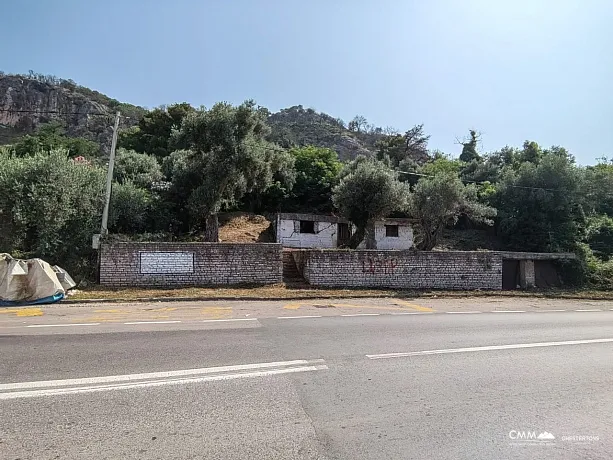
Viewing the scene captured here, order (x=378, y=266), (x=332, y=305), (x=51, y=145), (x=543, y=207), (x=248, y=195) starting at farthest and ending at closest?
1. (x=51, y=145)
2. (x=248, y=195)
3. (x=543, y=207)
4. (x=378, y=266)
5. (x=332, y=305)

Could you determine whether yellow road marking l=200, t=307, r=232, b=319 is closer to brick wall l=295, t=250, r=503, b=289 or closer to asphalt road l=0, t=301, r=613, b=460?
asphalt road l=0, t=301, r=613, b=460

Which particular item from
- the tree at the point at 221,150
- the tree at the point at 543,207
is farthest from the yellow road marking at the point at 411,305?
the tree at the point at 543,207

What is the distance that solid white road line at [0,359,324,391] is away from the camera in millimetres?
5027

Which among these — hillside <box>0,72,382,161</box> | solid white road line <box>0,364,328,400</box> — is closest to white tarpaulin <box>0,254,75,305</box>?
solid white road line <box>0,364,328,400</box>

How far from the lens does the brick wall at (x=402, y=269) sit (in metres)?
20.1

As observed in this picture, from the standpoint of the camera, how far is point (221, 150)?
21125mm

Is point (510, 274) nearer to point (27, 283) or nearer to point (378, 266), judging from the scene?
point (378, 266)

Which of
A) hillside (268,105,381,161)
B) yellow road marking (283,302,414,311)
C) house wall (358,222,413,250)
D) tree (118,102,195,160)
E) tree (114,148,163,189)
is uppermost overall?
hillside (268,105,381,161)

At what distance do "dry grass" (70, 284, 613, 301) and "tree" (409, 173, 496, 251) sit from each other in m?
6.87

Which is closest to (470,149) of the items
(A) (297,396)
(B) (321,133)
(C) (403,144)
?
(C) (403,144)

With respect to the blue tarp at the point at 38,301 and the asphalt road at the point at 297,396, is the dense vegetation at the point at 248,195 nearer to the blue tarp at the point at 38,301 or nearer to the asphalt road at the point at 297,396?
the blue tarp at the point at 38,301

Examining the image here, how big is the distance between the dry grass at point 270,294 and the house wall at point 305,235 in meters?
11.0

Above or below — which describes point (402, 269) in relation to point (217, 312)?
above

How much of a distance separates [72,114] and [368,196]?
2375 inches
